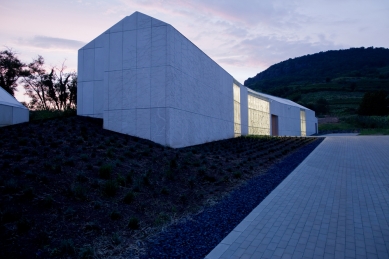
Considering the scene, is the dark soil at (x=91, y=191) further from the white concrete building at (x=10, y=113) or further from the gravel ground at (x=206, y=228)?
the white concrete building at (x=10, y=113)

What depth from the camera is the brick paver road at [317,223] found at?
12.7 feet

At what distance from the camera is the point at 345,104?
222 feet

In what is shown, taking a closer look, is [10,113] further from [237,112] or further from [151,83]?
[237,112]

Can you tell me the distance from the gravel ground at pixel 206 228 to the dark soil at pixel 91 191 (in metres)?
0.22

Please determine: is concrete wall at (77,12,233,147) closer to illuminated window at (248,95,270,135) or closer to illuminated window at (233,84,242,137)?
illuminated window at (233,84,242,137)

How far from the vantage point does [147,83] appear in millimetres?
13281

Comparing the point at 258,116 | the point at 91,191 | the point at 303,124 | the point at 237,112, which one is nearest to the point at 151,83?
the point at 91,191

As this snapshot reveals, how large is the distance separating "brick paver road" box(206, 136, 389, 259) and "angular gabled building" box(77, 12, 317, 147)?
659cm

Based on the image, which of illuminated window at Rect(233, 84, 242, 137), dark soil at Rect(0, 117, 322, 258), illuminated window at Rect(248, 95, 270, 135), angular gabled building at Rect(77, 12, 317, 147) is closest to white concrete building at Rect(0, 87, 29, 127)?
dark soil at Rect(0, 117, 322, 258)

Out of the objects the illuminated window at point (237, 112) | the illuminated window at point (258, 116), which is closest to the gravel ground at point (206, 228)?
the illuminated window at point (237, 112)

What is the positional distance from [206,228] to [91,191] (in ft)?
8.42

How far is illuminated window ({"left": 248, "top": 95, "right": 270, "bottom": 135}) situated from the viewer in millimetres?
28281

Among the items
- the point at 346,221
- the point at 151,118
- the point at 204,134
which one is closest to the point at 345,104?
the point at 204,134

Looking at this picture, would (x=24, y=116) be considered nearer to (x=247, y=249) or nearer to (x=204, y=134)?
(x=204, y=134)
